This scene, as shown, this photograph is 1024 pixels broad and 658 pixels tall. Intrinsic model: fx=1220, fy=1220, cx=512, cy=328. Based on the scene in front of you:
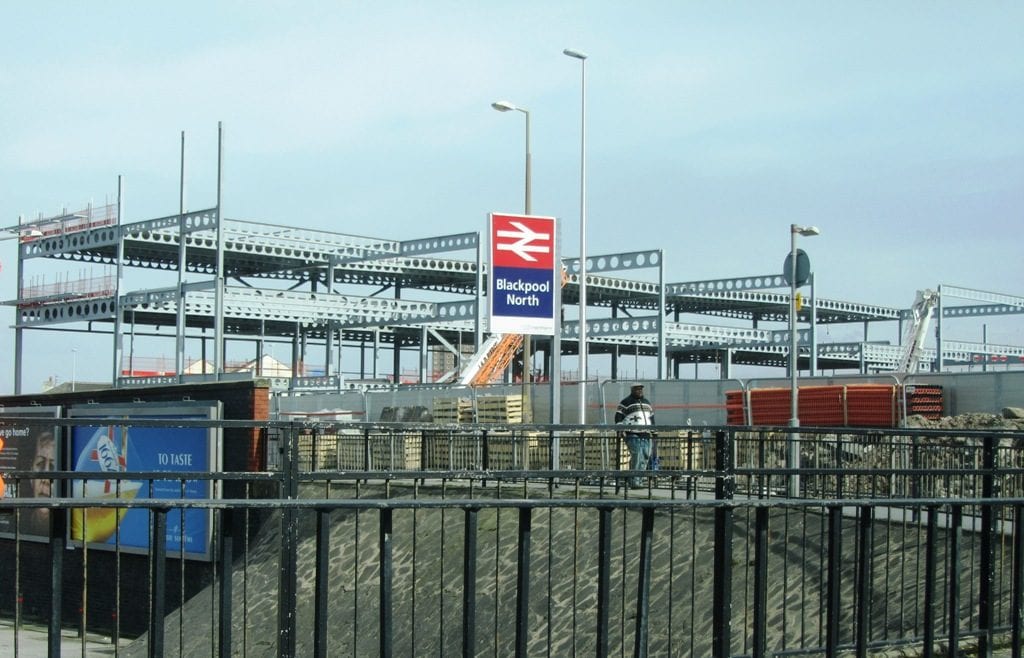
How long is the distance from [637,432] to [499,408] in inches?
720

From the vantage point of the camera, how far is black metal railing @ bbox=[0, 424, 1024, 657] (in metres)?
5.36

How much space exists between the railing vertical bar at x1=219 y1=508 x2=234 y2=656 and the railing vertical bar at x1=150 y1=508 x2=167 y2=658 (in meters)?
0.24

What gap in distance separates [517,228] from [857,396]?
10.2 meters

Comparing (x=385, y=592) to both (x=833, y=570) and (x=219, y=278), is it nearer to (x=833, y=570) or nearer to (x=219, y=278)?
(x=833, y=570)

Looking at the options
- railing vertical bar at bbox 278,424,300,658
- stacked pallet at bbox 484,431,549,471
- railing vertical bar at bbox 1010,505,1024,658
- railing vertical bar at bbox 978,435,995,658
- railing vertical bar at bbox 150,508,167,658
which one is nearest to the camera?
railing vertical bar at bbox 150,508,167,658

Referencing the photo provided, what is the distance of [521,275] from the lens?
1998 cm

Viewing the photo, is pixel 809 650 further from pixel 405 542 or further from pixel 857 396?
pixel 857 396

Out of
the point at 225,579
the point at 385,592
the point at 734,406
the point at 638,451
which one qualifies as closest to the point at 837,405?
Answer: the point at 734,406

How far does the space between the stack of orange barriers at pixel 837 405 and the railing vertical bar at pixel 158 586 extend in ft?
72.7

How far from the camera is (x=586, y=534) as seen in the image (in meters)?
14.9

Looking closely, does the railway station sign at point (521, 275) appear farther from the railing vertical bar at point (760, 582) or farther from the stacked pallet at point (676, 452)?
the railing vertical bar at point (760, 582)

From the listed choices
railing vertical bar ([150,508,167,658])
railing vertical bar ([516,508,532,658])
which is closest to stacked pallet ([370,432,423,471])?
railing vertical bar ([516,508,532,658])

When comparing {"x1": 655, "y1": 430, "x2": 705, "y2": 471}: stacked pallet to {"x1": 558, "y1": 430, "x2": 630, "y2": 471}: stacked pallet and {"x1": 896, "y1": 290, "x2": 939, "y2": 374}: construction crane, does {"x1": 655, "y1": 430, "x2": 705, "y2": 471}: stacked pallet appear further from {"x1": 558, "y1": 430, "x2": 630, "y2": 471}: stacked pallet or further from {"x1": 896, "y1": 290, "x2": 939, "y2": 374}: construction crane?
{"x1": 896, "y1": 290, "x2": 939, "y2": 374}: construction crane

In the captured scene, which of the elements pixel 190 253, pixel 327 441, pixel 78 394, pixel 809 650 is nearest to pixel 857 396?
pixel 327 441
